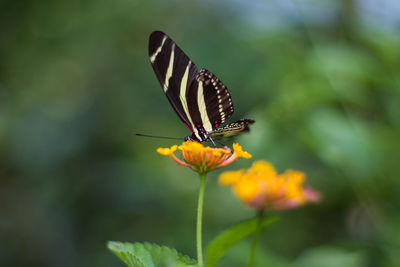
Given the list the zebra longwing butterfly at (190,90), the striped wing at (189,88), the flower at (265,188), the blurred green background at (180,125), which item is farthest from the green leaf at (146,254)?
the striped wing at (189,88)

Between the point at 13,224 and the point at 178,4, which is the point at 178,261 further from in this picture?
the point at 178,4

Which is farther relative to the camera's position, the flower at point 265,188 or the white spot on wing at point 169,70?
the white spot on wing at point 169,70

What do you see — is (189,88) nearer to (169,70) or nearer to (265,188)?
(169,70)

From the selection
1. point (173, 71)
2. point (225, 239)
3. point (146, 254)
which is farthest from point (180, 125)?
point (225, 239)

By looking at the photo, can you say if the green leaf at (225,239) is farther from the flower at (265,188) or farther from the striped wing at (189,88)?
the striped wing at (189,88)

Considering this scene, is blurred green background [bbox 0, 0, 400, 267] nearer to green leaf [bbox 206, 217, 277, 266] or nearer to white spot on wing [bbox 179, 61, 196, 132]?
white spot on wing [bbox 179, 61, 196, 132]

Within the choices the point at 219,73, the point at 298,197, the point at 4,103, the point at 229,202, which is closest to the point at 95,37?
the point at 4,103

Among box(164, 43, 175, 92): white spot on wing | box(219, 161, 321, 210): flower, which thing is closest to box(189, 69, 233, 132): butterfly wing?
box(164, 43, 175, 92): white spot on wing
